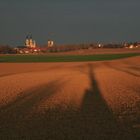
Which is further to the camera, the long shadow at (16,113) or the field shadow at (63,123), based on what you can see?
the long shadow at (16,113)

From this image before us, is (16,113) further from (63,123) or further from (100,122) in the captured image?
(100,122)

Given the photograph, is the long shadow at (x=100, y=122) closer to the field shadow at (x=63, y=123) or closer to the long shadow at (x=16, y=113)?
the field shadow at (x=63, y=123)

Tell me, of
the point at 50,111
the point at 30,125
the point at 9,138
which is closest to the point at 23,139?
the point at 9,138

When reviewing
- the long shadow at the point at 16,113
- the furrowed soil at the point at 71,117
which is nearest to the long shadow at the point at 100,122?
the furrowed soil at the point at 71,117

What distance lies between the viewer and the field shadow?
9031mm

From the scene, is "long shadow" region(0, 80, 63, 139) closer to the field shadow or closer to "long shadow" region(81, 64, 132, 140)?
the field shadow

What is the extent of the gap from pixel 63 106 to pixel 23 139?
5.59m

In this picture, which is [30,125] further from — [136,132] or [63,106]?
[63,106]

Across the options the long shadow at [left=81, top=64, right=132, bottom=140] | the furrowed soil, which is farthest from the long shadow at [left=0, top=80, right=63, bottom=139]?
the long shadow at [left=81, top=64, right=132, bottom=140]

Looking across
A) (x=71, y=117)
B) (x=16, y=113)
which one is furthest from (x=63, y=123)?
(x=16, y=113)

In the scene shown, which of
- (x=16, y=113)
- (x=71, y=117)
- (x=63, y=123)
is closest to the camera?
(x=63, y=123)

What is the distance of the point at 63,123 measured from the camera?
35.2ft

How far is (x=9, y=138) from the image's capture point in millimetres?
8844

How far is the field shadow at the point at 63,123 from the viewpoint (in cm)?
903
